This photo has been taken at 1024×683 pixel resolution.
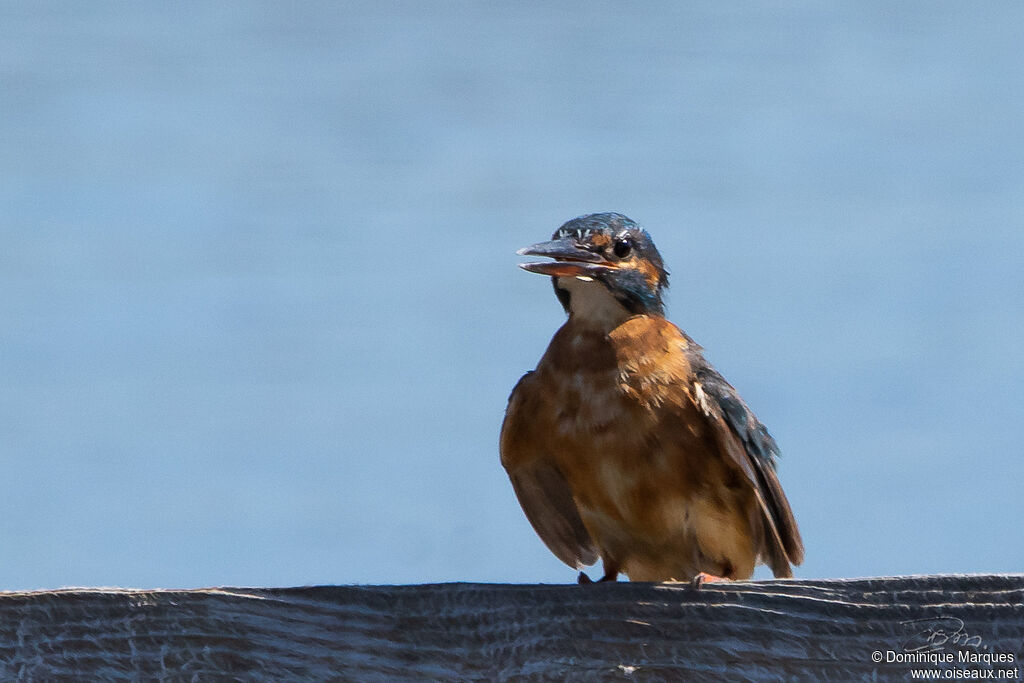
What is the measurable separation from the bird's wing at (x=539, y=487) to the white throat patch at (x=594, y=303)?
0.35 m

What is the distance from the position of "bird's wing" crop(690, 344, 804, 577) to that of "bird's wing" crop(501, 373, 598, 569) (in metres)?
0.66

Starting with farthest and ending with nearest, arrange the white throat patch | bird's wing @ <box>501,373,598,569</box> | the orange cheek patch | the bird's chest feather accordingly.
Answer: the orange cheek patch, the white throat patch, bird's wing @ <box>501,373,598,569</box>, the bird's chest feather

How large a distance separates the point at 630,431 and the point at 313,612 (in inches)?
93.6

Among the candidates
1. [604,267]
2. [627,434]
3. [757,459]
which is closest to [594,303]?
[604,267]

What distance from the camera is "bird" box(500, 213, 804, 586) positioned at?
512 cm

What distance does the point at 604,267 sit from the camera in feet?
18.0
